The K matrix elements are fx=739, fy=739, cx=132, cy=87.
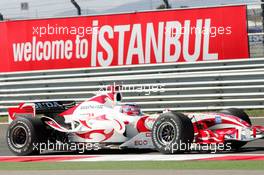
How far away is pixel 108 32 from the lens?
20.5m

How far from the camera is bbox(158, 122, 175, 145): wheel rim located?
1177 centimetres

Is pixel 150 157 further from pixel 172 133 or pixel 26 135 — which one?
A: pixel 26 135

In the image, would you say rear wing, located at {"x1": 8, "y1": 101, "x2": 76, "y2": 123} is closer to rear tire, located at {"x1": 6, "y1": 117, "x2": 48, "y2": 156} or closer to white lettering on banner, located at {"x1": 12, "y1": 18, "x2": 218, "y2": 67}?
rear tire, located at {"x1": 6, "y1": 117, "x2": 48, "y2": 156}

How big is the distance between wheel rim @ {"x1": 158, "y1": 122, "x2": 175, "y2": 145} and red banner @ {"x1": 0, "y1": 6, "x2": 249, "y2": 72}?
7.52m

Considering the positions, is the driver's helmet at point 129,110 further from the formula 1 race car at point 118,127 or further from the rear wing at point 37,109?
the rear wing at point 37,109

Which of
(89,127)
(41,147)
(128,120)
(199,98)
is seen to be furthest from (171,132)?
(199,98)

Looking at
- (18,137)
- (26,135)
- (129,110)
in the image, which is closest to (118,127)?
(129,110)

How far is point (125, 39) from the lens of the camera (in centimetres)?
2031

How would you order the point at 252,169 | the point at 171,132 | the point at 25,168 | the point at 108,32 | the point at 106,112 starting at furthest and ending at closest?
1. the point at 108,32
2. the point at 106,112
3. the point at 171,132
4. the point at 25,168
5. the point at 252,169

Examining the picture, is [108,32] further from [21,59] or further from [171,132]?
[171,132]

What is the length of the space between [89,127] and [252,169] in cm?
421

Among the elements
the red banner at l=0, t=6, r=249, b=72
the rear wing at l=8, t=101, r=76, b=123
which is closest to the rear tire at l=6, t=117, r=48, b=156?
the rear wing at l=8, t=101, r=76, b=123

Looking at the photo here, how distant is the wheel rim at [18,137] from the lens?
13172 millimetres

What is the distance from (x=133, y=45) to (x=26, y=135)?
767cm
